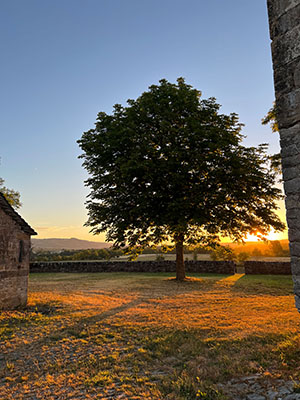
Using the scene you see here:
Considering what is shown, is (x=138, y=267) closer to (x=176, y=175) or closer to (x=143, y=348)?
(x=176, y=175)

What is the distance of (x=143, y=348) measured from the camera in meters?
6.86

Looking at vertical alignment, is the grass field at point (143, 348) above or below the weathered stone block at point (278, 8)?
below

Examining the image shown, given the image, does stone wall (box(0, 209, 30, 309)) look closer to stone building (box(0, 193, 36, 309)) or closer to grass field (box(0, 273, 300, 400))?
stone building (box(0, 193, 36, 309))

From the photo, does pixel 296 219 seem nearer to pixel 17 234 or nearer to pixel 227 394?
pixel 227 394

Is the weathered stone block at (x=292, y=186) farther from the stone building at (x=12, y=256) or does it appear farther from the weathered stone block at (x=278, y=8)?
the stone building at (x=12, y=256)

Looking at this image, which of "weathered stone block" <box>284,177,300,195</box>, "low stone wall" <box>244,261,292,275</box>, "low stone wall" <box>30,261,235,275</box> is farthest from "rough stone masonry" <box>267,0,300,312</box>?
"low stone wall" <box>30,261,235,275</box>

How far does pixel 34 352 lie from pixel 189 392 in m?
4.18

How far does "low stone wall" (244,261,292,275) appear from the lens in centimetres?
2358

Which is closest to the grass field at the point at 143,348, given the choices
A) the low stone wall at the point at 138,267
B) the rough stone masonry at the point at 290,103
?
the rough stone masonry at the point at 290,103

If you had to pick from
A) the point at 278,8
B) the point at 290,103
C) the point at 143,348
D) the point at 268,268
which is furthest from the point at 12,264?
the point at 268,268

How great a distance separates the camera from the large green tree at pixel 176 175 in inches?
666

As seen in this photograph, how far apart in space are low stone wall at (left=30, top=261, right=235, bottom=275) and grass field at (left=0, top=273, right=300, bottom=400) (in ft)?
45.1

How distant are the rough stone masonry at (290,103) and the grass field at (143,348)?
212cm

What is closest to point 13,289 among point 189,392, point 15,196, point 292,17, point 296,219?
point 189,392
